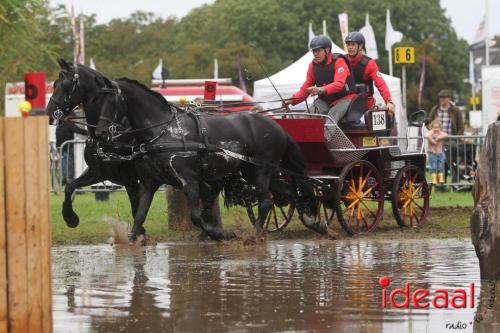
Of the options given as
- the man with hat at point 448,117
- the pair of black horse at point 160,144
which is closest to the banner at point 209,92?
the pair of black horse at point 160,144

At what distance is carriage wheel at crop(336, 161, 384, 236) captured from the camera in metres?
15.7

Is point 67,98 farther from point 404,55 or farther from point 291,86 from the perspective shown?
point 291,86

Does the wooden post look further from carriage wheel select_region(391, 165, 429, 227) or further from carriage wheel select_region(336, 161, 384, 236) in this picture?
carriage wheel select_region(391, 165, 429, 227)

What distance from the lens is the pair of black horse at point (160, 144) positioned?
45.9ft

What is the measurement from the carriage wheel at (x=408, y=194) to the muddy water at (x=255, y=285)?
6.36ft

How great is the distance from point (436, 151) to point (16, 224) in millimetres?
16927

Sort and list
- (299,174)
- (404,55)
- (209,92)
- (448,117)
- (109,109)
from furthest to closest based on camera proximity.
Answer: (404,55) < (448,117) < (209,92) < (299,174) < (109,109)

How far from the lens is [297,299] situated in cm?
958

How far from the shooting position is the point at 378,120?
52.5 ft

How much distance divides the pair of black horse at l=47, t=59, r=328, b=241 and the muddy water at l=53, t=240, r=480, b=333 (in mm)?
681

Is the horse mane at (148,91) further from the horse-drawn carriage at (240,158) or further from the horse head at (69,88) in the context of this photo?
the horse head at (69,88)

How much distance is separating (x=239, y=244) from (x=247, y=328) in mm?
6105

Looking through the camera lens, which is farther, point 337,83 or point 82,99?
point 337,83

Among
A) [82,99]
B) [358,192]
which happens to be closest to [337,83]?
[358,192]
